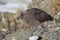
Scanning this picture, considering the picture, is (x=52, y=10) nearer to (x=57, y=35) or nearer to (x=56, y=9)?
(x=56, y=9)

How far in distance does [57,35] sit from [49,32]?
0.28 m

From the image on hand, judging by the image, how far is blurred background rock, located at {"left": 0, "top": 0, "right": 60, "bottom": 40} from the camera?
516cm

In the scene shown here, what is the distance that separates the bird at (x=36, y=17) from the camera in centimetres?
694

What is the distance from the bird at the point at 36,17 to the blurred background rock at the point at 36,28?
0.19 m

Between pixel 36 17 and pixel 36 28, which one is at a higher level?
pixel 36 17

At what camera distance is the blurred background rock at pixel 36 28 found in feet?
16.9

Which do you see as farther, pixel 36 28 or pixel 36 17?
pixel 36 17

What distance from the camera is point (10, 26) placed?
9898mm

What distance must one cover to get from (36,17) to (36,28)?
1.26m

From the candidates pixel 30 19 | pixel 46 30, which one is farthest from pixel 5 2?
pixel 46 30

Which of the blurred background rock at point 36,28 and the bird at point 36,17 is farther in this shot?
the bird at point 36,17

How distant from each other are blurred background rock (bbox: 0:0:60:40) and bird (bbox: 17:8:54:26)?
0.19 m

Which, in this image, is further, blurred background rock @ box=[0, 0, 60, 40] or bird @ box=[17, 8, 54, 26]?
bird @ box=[17, 8, 54, 26]

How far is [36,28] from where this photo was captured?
5844 mm
